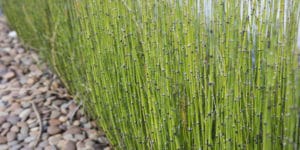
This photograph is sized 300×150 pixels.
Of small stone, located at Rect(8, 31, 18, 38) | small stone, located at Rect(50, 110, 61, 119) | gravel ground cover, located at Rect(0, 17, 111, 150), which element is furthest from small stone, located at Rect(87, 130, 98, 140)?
small stone, located at Rect(8, 31, 18, 38)

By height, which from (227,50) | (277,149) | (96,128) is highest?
(227,50)

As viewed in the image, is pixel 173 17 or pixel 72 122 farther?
pixel 72 122

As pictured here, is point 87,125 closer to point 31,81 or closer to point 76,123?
point 76,123

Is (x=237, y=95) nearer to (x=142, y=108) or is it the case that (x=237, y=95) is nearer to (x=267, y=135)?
(x=267, y=135)

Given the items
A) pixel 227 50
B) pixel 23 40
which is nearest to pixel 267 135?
pixel 227 50

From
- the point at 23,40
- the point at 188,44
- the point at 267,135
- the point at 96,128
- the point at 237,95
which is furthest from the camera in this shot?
the point at 23,40

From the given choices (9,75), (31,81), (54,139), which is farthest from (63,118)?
(9,75)
